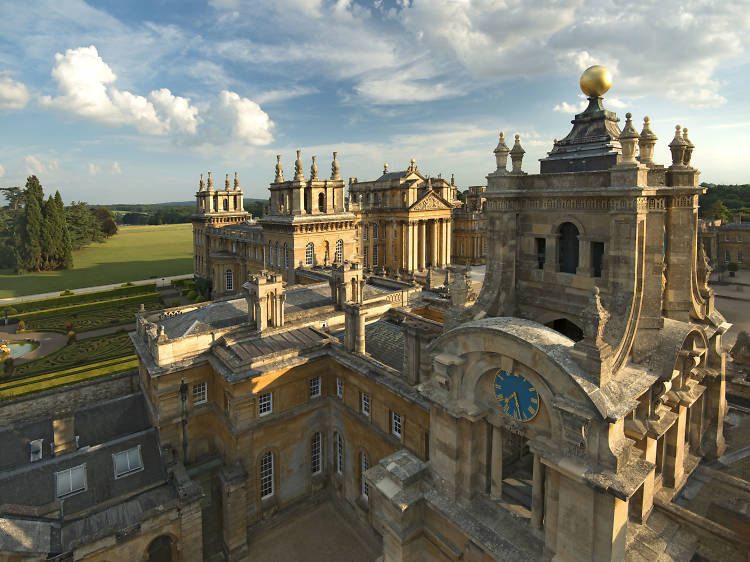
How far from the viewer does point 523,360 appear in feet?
31.2

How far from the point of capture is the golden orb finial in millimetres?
12750

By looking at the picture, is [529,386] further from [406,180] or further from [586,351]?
[406,180]

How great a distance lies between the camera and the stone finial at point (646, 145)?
38.5ft

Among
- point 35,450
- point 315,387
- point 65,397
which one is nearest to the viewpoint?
point 35,450

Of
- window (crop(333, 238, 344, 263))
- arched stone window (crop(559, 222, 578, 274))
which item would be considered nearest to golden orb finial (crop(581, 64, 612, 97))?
arched stone window (crop(559, 222, 578, 274))

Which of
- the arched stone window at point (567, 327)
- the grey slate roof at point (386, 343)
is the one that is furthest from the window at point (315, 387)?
the arched stone window at point (567, 327)

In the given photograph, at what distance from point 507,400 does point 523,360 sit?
1.42 metres

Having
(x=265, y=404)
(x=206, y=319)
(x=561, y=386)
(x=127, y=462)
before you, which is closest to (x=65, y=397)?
(x=127, y=462)

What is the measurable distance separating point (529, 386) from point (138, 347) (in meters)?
23.1

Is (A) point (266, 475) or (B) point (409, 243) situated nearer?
(A) point (266, 475)

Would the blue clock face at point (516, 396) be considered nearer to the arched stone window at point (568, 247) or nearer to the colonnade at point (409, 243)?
the arched stone window at point (568, 247)

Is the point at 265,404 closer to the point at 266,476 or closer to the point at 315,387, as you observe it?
the point at 315,387

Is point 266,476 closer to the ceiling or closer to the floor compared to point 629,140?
closer to the floor

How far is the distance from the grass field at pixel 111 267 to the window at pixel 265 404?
70.4 metres
